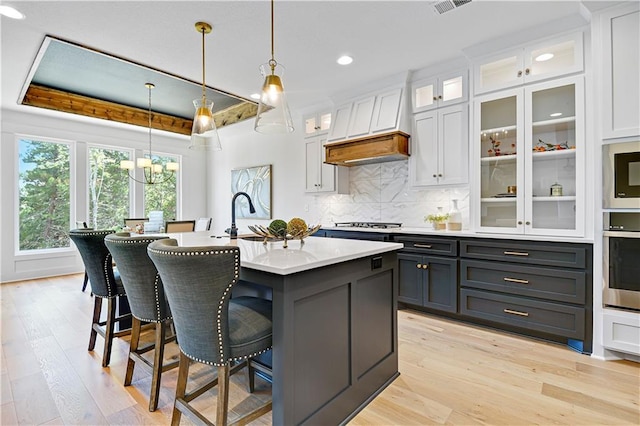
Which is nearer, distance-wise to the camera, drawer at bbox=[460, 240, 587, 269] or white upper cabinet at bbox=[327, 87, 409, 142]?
drawer at bbox=[460, 240, 587, 269]

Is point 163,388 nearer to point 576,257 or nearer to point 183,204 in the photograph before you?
point 576,257

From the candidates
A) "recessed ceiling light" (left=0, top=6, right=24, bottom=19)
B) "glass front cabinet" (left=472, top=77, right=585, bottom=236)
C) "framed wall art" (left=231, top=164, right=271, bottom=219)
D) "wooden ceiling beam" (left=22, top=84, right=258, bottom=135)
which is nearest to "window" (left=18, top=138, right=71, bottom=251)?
"wooden ceiling beam" (left=22, top=84, right=258, bottom=135)

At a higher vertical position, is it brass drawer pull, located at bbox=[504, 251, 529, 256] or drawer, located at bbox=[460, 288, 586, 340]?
brass drawer pull, located at bbox=[504, 251, 529, 256]

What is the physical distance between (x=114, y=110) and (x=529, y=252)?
6623 millimetres

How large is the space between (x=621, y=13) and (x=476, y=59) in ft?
3.50

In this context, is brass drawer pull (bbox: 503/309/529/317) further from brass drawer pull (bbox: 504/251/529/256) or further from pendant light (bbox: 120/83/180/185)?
pendant light (bbox: 120/83/180/185)

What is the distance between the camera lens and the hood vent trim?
3619 mm

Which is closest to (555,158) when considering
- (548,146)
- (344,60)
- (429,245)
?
(548,146)

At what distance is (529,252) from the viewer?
2.76m

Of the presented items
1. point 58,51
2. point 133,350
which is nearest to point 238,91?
point 58,51

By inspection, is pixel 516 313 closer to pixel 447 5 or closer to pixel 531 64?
pixel 531 64

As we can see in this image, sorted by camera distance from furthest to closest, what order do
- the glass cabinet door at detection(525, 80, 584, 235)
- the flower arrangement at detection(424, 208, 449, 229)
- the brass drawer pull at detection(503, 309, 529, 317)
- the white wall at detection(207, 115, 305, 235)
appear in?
the white wall at detection(207, 115, 305, 235)
the flower arrangement at detection(424, 208, 449, 229)
the brass drawer pull at detection(503, 309, 529, 317)
the glass cabinet door at detection(525, 80, 584, 235)

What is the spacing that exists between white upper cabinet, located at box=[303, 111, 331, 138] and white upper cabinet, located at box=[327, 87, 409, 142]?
347mm

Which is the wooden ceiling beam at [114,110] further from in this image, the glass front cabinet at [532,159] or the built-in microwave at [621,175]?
the built-in microwave at [621,175]
